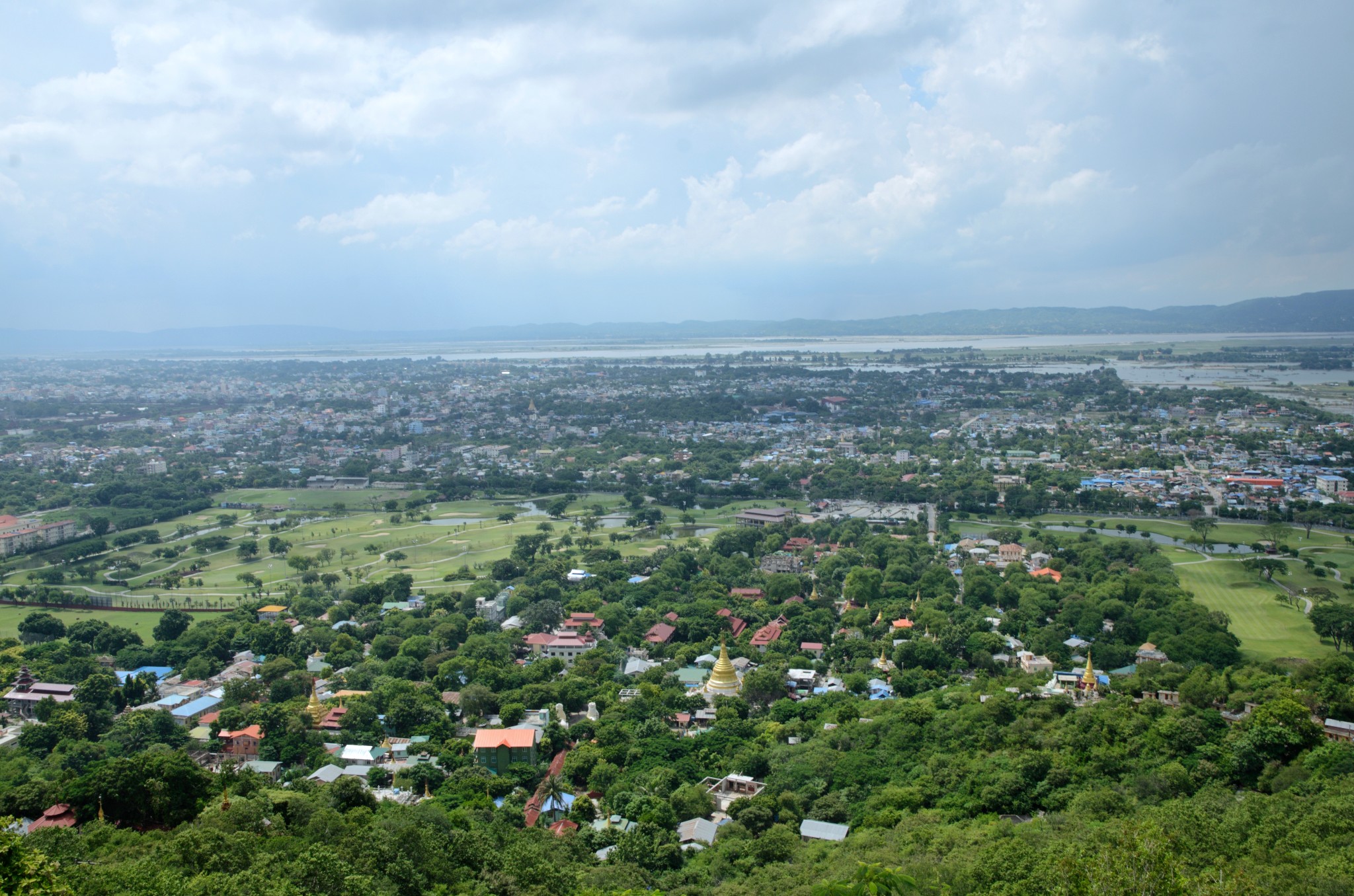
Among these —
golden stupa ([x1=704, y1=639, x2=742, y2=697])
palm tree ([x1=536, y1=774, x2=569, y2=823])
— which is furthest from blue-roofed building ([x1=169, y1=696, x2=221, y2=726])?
golden stupa ([x1=704, y1=639, x2=742, y2=697])

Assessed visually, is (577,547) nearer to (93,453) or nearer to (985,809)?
(985,809)

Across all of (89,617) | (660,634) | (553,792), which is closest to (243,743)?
(553,792)

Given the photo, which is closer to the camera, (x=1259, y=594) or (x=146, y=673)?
(x=146, y=673)

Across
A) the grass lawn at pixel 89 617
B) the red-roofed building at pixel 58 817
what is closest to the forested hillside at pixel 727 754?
the red-roofed building at pixel 58 817

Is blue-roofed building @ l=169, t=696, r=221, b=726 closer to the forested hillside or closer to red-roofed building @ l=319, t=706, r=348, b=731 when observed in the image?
the forested hillside

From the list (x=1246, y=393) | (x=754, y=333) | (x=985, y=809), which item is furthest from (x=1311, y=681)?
(x=754, y=333)

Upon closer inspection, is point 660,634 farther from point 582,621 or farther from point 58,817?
point 58,817
